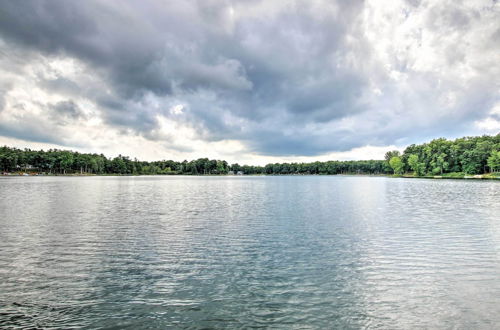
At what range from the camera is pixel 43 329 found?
31.9 feet

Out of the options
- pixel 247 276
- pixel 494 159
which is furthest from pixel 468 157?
pixel 247 276

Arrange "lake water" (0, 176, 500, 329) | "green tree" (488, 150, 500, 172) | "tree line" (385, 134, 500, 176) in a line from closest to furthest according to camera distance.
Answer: "lake water" (0, 176, 500, 329), "green tree" (488, 150, 500, 172), "tree line" (385, 134, 500, 176)

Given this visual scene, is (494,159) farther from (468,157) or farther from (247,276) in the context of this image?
(247,276)

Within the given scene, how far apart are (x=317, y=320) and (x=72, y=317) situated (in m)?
8.34

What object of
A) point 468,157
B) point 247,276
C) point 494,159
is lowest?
point 247,276

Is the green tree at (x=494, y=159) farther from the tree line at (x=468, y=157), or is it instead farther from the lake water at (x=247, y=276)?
the lake water at (x=247, y=276)

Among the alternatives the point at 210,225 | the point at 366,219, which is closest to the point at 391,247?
the point at 366,219

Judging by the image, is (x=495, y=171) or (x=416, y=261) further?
(x=495, y=171)

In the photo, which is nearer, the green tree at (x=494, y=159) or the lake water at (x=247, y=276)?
the lake water at (x=247, y=276)

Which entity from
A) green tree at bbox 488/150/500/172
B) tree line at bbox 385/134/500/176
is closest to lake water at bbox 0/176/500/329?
green tree at bbox 488/150/500/172

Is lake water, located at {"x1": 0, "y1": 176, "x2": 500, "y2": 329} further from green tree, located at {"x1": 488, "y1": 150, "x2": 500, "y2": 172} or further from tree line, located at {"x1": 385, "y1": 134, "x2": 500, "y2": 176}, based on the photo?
tree line, located at {"x1": 385, "y1": 134, "x2": 500, "y2": 176}

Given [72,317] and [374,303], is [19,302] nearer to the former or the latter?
[72,317]

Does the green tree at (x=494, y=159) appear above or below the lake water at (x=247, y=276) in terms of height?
above

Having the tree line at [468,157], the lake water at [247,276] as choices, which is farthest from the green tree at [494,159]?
the lake water at [247,276]
